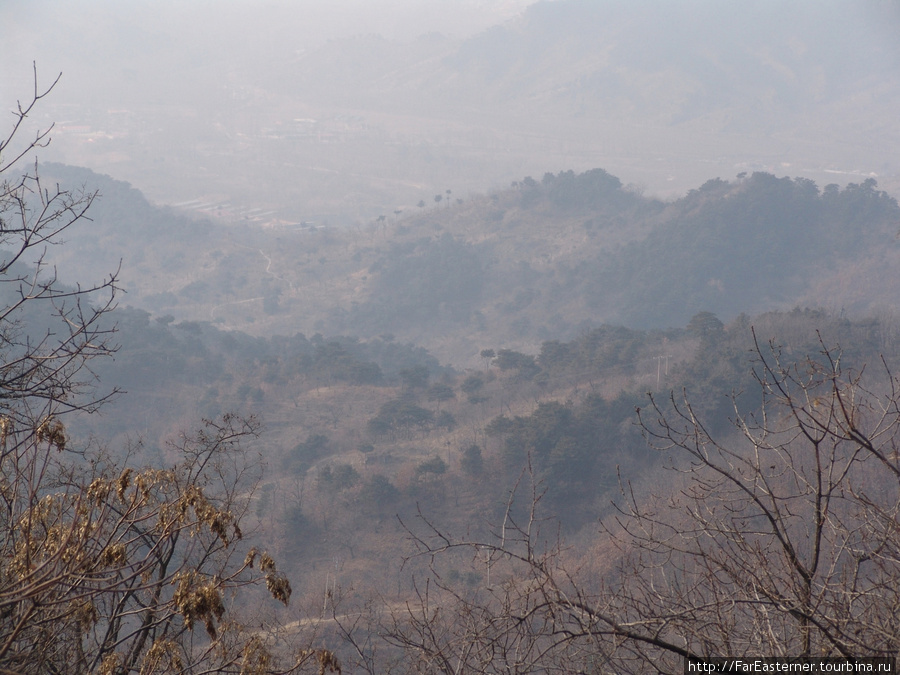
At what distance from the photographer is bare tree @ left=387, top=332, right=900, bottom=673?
4270 mm

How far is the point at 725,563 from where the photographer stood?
185 inches

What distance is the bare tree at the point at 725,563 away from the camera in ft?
14.0

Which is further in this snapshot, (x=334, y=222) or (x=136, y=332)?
(x=334, y=222)

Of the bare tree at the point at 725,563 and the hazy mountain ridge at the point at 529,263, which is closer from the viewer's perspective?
the bare tree at the point at 725,563

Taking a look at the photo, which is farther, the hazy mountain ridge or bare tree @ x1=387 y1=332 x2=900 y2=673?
the hazy mountain ridge

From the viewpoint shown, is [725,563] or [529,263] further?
[529,263]

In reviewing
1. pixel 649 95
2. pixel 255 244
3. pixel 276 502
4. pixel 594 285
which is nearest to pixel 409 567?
pixel 276 502

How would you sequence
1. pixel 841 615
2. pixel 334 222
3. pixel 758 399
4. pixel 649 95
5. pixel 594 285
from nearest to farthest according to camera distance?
pixel 841 615
pixel 758 399
pixel 594 285
pixel 334 222
pixel 649 95

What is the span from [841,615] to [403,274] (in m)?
68.8

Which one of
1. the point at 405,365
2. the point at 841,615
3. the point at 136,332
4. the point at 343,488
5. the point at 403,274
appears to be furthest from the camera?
the point at 403,274

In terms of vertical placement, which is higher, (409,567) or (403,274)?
(403,274)

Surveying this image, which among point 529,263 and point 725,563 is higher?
point 529,263

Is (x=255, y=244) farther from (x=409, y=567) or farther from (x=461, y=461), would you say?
(x=409, y=567)

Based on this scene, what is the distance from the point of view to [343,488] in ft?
93.0
